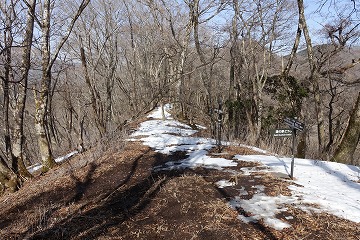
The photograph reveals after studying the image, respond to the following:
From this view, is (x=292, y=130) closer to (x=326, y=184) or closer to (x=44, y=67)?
(x=326, y=184)

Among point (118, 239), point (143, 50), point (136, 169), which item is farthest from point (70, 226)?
point (143, 50)

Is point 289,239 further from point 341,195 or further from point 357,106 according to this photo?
point 357,106

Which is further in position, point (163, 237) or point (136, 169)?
point (136, 169)

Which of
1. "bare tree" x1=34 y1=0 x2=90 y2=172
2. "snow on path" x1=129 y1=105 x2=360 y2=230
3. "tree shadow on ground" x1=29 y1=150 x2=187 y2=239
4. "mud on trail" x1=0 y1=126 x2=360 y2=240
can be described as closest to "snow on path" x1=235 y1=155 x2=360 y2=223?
"snow on path" x1=129 y1=105 x2=360 y2=230

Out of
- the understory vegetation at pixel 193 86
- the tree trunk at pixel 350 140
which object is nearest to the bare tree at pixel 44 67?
the understory vegetation at pixel 193 86

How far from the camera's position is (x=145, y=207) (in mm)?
3787

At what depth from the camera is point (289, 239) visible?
2.83m

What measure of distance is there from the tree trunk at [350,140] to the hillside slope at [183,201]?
0.93 m

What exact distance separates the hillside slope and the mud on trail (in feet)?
0.04

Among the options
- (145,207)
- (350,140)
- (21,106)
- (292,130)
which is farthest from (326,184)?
(21,106)

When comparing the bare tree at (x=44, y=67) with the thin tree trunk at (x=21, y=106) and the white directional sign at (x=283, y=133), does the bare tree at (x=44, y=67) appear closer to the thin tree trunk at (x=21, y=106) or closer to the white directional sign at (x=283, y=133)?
the thin tree trunk at (x=21, y=106)

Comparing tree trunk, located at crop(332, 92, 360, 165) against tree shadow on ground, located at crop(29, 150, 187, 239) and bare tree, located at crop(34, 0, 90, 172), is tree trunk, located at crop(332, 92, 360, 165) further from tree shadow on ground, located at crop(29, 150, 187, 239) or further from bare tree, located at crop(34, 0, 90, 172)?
bare tree, located at crop(34, 0, 90, 172)

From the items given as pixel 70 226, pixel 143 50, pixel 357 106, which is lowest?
pixel 70 226

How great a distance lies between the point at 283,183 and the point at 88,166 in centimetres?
395
